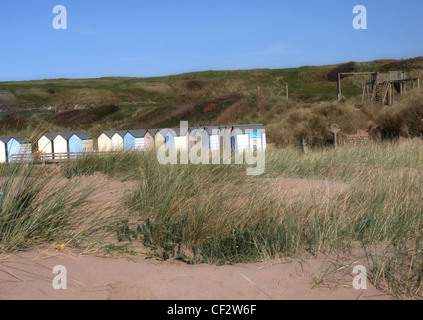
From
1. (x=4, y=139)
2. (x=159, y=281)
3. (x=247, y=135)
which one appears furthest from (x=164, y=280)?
(x=247, y=135)

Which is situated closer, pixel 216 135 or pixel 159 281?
pixel 159 281

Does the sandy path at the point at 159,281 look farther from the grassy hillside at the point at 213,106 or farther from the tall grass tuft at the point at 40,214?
the grassy hillside at the point at 213,106

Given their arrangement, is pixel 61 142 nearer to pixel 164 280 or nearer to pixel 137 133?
pixel 137 133

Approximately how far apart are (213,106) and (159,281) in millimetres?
35072

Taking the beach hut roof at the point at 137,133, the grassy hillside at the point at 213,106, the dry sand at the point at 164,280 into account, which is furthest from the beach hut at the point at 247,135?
the dry sand at the point at 164,280

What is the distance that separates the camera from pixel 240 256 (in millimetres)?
4789

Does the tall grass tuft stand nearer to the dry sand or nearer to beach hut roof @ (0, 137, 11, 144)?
the dry sand

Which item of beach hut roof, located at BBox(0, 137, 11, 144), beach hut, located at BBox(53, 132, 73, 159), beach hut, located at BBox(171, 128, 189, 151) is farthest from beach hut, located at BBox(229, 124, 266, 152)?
beach hut roof, located at BBox(0, 137, 11, 144)

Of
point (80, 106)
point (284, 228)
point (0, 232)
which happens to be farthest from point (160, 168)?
point (80, 106)

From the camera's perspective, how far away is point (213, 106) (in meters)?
38.6
